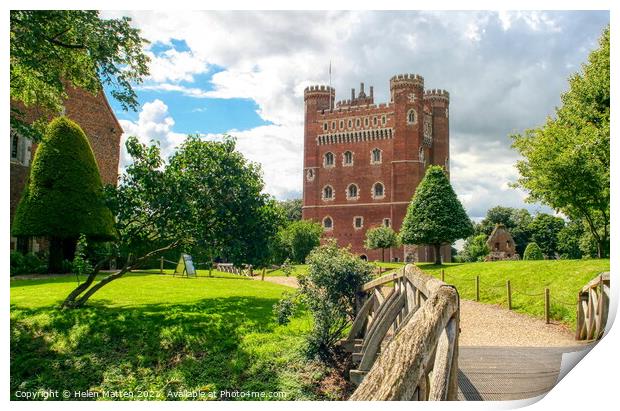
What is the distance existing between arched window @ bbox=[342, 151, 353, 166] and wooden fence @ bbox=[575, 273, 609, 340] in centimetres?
843

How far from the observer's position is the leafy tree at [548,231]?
938 cm

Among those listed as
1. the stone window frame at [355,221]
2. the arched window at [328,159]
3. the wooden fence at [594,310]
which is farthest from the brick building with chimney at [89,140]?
the wooden fence at [594,310]

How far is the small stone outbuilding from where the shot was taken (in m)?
23.5

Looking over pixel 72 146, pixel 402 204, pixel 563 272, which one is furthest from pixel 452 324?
pixel 402 204

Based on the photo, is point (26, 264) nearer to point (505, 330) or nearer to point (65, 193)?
point (65, 193)

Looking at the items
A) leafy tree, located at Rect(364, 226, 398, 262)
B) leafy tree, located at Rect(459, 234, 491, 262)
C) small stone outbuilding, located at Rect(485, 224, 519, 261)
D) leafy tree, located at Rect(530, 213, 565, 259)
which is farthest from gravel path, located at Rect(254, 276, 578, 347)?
small stone outbuilding, located at Rect(485, 224, 519, 261)

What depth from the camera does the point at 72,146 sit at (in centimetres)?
812

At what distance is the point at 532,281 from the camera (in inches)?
389

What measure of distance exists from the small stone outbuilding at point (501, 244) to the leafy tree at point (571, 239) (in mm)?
14625

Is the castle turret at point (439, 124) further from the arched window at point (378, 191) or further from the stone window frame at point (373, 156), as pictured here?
the arched window at point (378, 191)

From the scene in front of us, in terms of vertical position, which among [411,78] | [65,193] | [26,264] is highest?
[411,78]

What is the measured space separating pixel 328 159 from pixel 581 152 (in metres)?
7.64

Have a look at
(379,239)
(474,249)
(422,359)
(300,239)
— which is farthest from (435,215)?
(422,359)

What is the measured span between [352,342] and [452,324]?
4.43m
